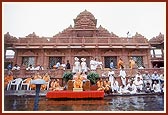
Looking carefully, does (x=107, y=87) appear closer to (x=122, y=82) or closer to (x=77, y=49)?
(x=122, y=82)

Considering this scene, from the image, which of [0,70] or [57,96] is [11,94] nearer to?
[57,96]

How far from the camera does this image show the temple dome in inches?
907

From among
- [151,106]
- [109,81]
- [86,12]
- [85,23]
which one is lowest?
[151,106]

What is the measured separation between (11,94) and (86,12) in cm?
1405

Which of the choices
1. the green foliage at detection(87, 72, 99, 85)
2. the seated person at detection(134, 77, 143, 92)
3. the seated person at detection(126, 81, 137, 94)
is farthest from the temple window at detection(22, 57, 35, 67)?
the seated person at detection(134, 77, 143, 92)

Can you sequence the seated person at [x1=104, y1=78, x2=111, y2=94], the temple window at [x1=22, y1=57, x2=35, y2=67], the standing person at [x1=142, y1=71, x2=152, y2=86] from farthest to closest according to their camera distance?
the temple window at [x1=22, y1=57, x2=35, y2=67] < the standing person at [x1=142, y1=71, x2=152, y2=86] < the seated person at [x1=104, y1=78, x2=111, y2=94]

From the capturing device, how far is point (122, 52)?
2033 cm

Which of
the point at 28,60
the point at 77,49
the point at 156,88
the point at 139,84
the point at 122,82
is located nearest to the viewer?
the point at 156,88

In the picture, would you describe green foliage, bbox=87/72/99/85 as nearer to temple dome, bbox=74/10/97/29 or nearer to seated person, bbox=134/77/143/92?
seated person, bbox=134/77/143/92

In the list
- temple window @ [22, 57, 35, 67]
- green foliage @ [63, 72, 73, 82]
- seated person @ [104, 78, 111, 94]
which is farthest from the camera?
temple window @ [22, 57, 35, 67]

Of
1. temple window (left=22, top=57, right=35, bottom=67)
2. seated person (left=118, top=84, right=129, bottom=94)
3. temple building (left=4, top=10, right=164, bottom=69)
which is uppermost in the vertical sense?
temple building (left=4, top=10, right=164, bottom=69)

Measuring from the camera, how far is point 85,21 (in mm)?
23484

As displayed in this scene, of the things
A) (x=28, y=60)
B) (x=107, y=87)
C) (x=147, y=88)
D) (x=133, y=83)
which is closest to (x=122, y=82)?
(x=133, y=83)

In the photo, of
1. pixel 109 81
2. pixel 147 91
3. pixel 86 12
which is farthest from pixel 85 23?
pixel 147 91
